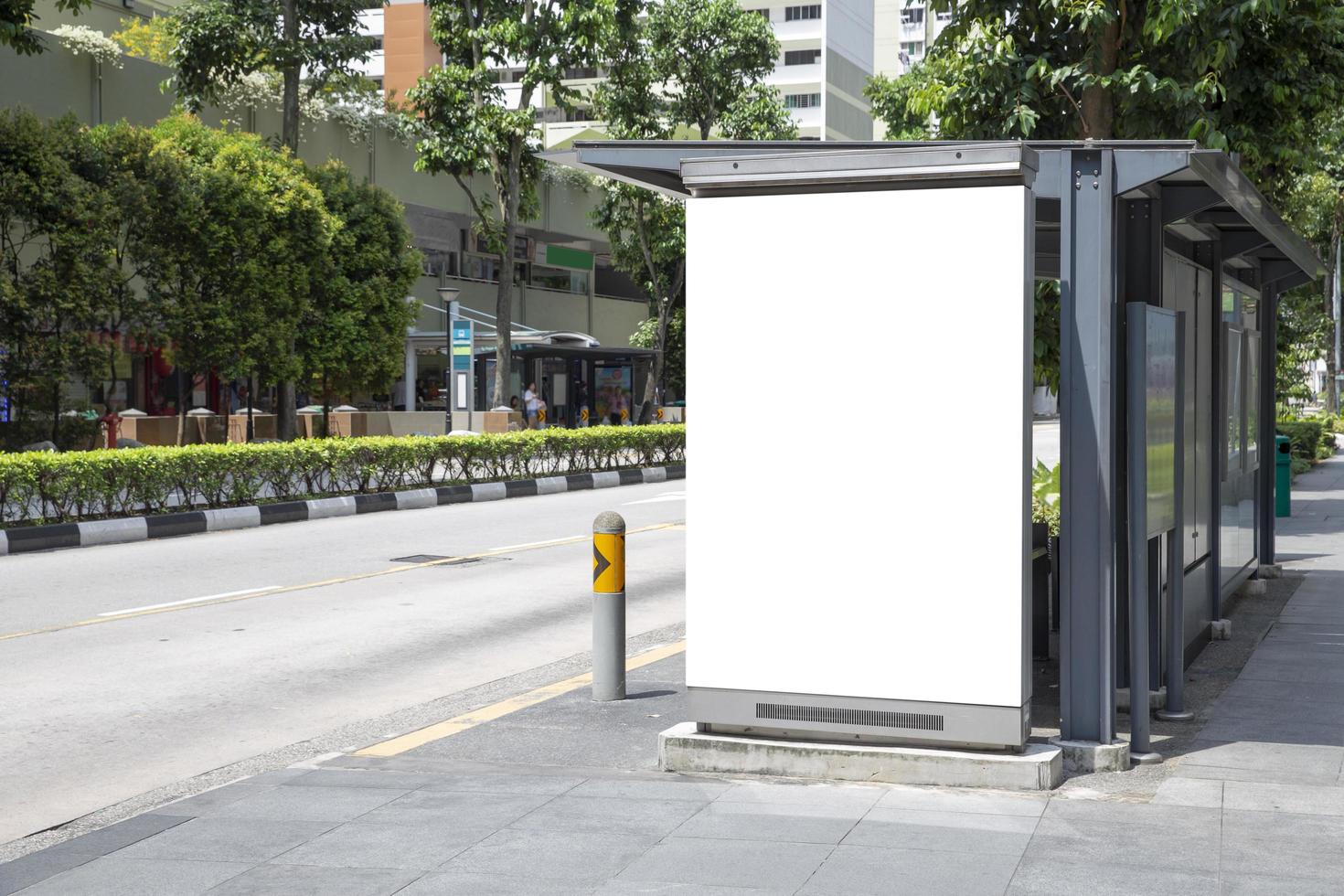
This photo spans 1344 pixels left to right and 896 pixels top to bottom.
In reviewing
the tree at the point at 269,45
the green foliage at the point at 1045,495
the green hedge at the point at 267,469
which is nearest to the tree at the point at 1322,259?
the green foliage at the point at 1045,495

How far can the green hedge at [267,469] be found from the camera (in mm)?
17247

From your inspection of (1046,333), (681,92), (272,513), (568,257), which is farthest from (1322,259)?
(568,257)

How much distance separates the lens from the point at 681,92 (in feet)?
127

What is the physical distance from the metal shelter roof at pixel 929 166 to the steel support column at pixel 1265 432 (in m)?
5.18

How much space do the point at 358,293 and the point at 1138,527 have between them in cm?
2664

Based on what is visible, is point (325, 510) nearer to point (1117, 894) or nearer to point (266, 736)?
point (266, 736)

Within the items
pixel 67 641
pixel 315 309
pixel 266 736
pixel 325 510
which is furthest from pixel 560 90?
pixel 266 736

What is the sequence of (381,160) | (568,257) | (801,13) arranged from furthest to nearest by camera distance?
(801,13) → (568,257) → (381,160)

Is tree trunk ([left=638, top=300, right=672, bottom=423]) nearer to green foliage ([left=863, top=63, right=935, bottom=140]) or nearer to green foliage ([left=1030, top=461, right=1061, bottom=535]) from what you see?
green foliage ([left=863, top=63, right=935, bottom=140])

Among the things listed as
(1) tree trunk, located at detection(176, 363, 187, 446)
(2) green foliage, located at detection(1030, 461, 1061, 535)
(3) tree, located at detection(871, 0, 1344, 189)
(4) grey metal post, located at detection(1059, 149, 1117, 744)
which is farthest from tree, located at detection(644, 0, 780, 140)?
(4) grey metal post, located at detection(1059, 149, 1117, 744)

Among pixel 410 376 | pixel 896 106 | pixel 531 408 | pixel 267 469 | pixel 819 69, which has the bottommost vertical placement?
pixel 267 469

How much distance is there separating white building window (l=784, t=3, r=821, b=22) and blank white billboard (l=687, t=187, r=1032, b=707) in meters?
86.1

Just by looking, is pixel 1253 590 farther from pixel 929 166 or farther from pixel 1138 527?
pixel 929 166

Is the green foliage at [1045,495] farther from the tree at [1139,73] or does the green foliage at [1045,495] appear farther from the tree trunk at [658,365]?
the tree trunk at [658,365]
